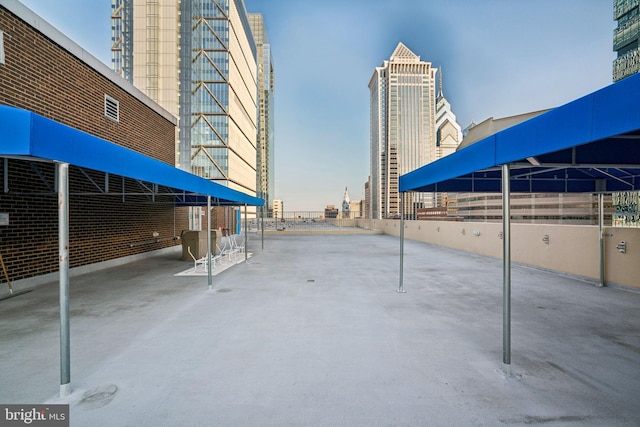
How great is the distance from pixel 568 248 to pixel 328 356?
9.18 m

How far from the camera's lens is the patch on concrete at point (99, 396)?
306 centimetres

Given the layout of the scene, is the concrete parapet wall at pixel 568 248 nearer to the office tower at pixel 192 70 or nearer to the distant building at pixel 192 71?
the distant building at pixel 192 71

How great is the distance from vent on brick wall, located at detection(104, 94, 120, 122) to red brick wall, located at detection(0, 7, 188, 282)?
0.18m

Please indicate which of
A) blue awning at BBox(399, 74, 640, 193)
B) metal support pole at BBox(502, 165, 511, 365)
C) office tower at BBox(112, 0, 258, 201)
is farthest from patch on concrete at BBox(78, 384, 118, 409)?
office tower at BBox(112, 0, 258, 201)

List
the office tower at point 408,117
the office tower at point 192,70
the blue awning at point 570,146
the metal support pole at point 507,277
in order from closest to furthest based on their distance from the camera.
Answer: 1. the blue awning at point 570,146
2. the metal support pole at point 507,277
3. the office tower at point 192,70
4. the office tower at point 408,117

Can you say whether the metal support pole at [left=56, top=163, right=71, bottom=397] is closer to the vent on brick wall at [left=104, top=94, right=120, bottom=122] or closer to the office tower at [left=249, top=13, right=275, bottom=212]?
the vent on brick wall at [left=104, top=94, right=120, bottom=122]

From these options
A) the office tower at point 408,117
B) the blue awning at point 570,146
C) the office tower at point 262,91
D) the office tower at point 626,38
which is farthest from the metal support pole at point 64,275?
the office tower at point 408,117

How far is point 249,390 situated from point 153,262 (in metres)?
11.1

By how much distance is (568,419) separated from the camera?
2818 millimetres

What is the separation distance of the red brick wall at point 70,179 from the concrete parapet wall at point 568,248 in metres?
13.3

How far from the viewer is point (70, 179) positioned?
9.36 meters

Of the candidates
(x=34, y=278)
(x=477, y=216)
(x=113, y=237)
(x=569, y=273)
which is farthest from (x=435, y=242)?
(x=477, y=216)

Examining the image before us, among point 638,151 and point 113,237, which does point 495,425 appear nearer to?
point 638,151

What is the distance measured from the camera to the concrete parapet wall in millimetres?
7414
